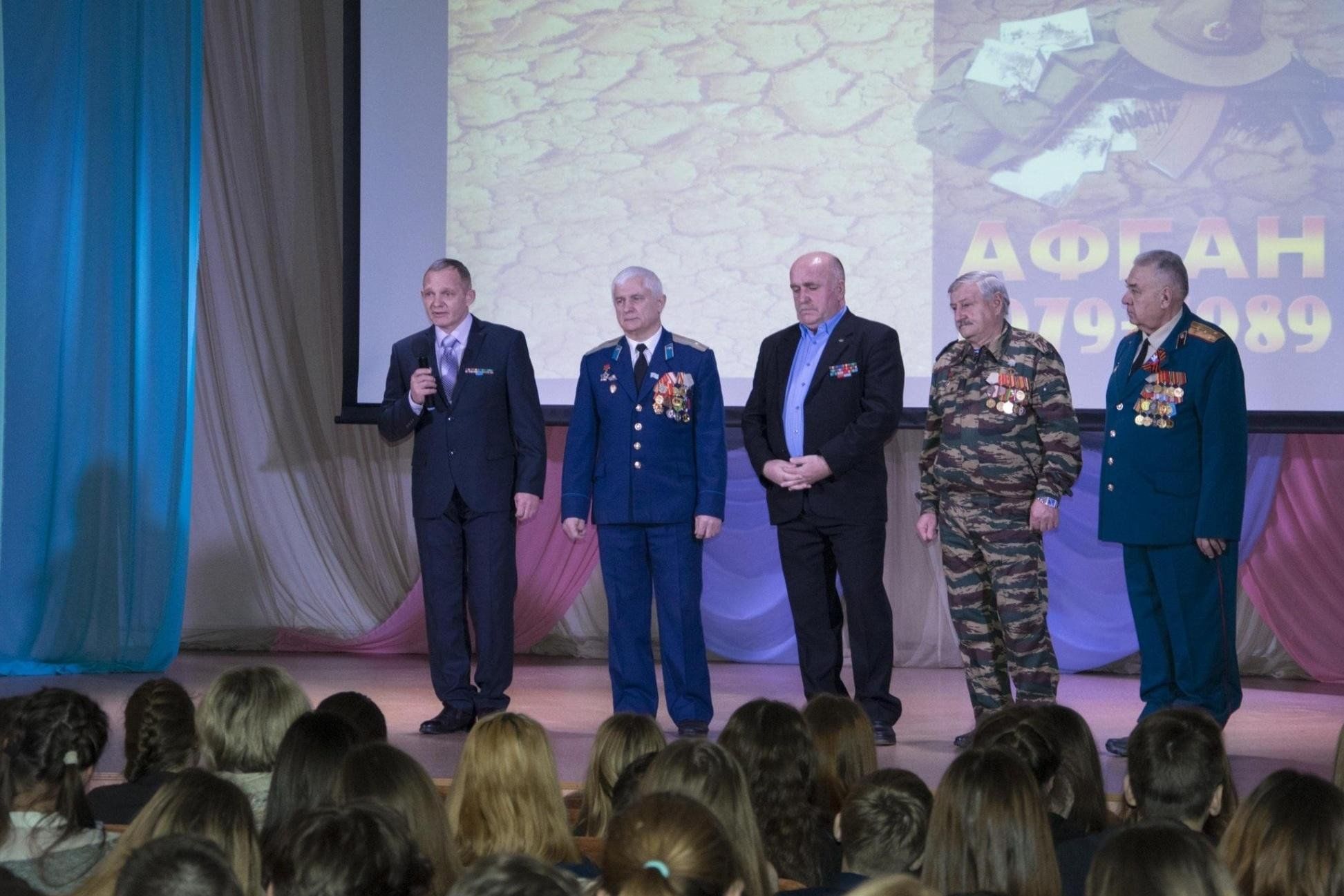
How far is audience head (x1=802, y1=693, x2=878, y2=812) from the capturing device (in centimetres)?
288

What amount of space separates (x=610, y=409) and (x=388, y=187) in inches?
81.8

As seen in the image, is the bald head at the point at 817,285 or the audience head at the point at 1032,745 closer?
the audience head at the point at 1032,745

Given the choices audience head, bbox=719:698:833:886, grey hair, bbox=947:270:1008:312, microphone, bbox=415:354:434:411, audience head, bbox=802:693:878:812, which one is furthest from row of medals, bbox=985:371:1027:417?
audience head, bbox=719:698:833:886

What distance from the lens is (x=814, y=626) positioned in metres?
4.74

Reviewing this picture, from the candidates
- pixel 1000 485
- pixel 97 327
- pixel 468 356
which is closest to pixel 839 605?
pixel 1000 485

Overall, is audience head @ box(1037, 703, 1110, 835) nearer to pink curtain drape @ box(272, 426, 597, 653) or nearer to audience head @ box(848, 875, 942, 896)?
audience head @ box(848, 875, 942, 896)

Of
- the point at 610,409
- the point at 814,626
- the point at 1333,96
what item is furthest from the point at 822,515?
the point at 1333,96

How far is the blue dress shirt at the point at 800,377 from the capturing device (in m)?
4.85

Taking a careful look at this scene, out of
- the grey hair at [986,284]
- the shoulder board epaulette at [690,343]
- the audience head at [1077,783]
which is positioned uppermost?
the grey hair at [986,284]

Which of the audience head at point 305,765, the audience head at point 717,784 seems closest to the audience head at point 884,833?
the audience head at point 717,784

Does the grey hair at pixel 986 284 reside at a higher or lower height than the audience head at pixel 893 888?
higher

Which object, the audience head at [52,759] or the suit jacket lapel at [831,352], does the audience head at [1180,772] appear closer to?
the audience head at [52,759]

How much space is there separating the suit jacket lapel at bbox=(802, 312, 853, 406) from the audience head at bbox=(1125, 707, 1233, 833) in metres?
2.40

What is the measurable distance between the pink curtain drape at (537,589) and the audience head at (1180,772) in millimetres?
4393
